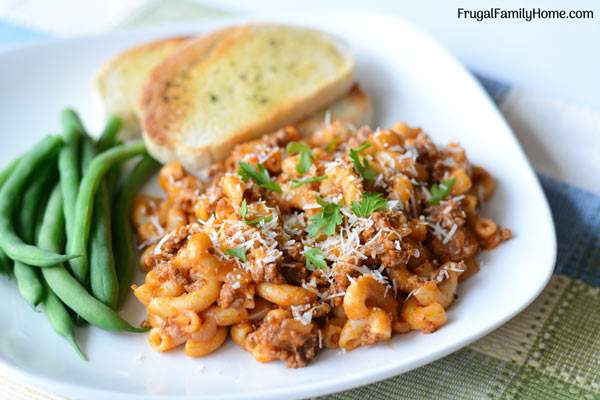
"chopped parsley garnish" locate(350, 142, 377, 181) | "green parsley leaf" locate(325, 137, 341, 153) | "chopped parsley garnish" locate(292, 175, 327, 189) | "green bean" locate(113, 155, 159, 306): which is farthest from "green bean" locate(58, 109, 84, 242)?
"chopped parsley garnish" locate(350, 142, 377, 181)

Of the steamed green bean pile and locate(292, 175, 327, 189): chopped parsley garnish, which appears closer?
the steamed green bean pile

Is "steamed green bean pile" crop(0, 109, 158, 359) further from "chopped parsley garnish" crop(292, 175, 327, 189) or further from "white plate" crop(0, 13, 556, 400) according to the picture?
"chopped parsley garnish" crop(292, 175, 327, 189)

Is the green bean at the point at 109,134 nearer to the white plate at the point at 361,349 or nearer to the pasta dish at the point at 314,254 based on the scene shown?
the white plate at the point at 361,349

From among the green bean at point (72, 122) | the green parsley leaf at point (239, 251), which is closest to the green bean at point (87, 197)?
the green bean at point (72, 122)

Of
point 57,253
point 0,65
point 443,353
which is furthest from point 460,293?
point 0,65

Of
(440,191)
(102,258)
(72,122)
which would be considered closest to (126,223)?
(102,258)

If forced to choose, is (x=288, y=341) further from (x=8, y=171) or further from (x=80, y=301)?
(x=8, y=171)
